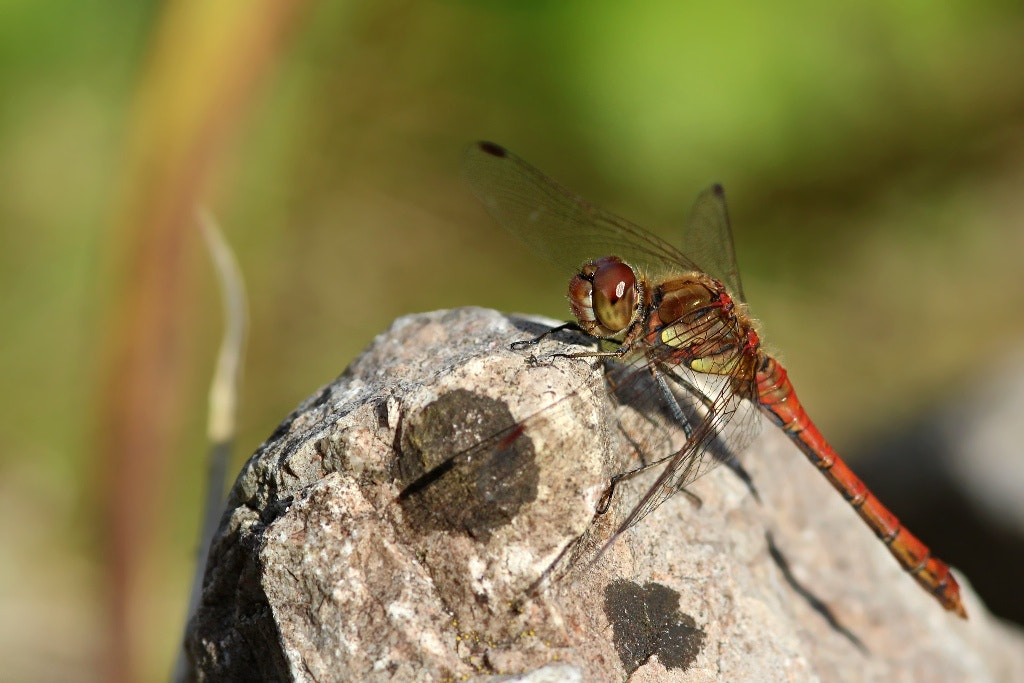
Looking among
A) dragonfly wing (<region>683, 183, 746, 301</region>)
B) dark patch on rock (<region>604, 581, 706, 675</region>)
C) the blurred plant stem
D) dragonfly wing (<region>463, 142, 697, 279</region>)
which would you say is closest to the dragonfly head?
dragonfly wing (<region>463, 142, 697, 279</region>)

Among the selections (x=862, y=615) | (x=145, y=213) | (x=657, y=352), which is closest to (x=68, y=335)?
(x=145, y=213)

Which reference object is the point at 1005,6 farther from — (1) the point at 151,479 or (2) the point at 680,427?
(1) the point at 151,479

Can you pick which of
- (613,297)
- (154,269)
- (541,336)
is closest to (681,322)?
(613,297)

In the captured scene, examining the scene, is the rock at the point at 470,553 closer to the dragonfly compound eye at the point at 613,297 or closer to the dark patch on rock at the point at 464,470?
the dark patch on rock at the point at 464,470

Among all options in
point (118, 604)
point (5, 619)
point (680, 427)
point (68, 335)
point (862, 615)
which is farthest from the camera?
point (68, 335)

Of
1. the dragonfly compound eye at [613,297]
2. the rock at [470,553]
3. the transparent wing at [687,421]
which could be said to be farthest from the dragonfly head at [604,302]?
the rock at [470,553]

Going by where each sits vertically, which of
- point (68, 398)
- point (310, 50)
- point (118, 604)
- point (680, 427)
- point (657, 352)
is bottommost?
point (680, 427)
